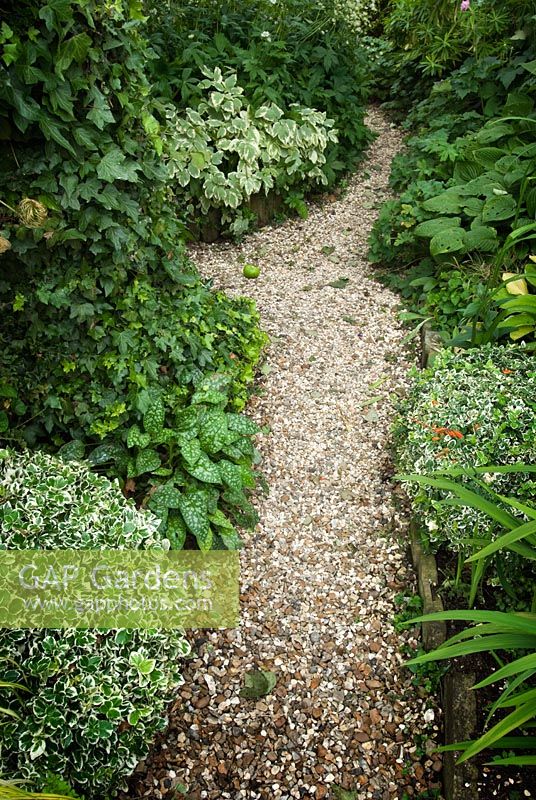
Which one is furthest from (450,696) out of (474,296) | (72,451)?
(474,296)

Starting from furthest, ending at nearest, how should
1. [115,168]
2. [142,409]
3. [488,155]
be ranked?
[488,155] < [142,409] < [115,168]

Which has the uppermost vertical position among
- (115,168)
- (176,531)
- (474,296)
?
(115,168)

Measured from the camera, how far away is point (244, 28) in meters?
4.71

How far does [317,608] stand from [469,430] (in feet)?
3.10

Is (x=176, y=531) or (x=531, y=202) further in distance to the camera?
(x=531, y=202)

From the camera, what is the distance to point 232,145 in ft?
13.9

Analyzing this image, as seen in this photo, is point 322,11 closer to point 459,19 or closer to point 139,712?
point 459,19

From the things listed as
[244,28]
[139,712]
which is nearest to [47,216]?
[139,712]

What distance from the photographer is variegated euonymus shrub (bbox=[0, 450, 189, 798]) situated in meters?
1.65

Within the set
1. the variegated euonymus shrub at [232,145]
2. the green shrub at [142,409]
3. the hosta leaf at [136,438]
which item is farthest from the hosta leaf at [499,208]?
the hosta leaf at [136,438]

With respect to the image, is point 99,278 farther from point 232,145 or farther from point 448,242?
point 232,145

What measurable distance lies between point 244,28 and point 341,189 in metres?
1.43

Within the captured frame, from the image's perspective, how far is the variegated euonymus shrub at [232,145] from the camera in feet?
13.6

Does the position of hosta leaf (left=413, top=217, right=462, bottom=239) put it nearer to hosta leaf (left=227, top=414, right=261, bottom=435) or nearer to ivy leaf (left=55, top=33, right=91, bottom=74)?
hosta leaf (left=227, top=414, right=261, bottom=435)
